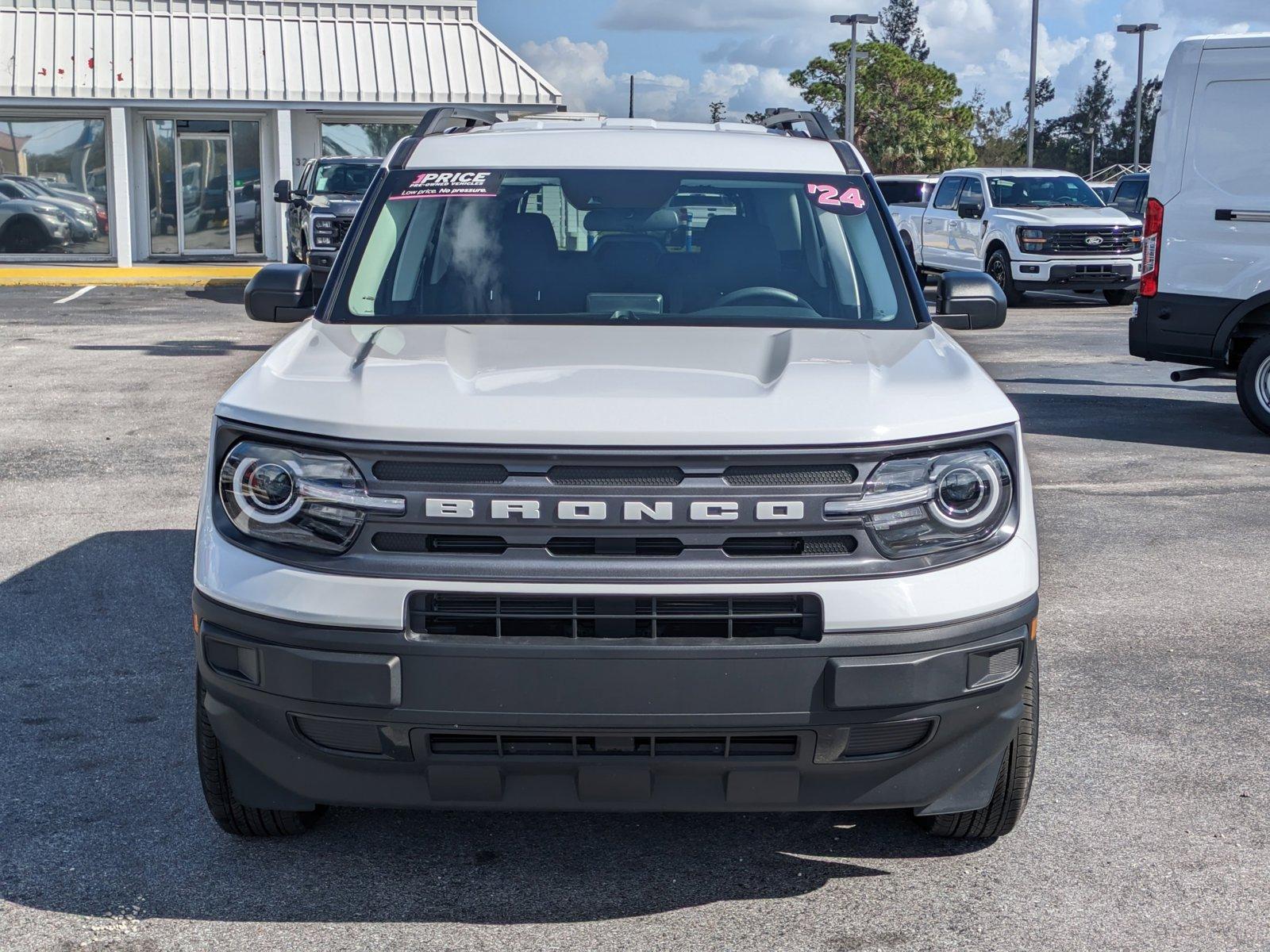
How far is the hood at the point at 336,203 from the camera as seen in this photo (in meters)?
19.6

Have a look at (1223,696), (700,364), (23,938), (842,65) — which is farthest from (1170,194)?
(842,65)

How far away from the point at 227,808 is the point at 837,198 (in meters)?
2.54

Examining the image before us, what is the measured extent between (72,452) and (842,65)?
4916cm

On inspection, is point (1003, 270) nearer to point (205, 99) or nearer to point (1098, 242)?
point (1098, 242)

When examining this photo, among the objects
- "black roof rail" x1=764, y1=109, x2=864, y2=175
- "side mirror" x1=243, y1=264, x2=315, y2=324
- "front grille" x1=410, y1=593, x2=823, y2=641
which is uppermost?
"black roof rail" x1=764, y1=109, x2=864, y2=175

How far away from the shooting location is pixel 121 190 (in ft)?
85.3

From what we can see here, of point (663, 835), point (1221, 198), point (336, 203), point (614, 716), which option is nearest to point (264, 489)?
point (614, 716)

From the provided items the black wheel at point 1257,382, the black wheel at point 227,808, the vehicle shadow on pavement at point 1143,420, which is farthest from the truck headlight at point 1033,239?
the black wheel at point 227,808

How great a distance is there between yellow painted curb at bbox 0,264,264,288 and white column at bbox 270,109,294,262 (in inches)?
87.0

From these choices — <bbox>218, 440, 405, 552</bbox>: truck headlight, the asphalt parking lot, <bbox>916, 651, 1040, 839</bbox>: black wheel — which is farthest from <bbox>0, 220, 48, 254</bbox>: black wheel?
<bbox>916, 651, 1040, 839</bbox>: black wheel

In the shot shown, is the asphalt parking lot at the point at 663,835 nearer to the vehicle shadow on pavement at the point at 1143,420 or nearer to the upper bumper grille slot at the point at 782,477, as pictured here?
the upper bumper grille slot at the point at 782,477

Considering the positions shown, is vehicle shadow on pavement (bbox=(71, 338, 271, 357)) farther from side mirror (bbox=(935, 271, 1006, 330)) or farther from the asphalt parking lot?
side mirror (bbox=(935, 271, 1006, 330))

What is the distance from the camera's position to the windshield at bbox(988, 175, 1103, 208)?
2119 centimetres

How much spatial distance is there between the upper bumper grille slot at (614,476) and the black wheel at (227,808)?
3.37 ft
